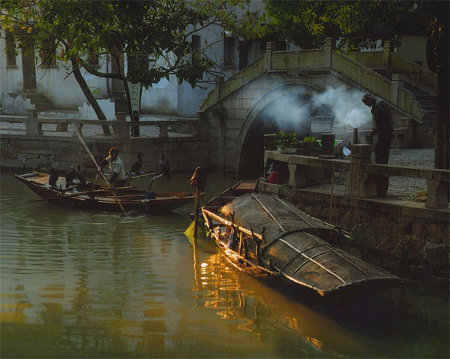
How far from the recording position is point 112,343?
838 cm

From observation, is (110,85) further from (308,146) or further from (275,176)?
(308,146)

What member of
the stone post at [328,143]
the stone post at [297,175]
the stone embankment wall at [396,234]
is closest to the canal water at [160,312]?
the stone embankment wall at [396,234]

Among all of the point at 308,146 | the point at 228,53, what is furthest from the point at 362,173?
the point at 228,53

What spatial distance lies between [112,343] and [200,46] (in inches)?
964

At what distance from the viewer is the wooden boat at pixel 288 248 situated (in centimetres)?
862

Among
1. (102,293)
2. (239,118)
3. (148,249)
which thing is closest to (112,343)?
(102,293)

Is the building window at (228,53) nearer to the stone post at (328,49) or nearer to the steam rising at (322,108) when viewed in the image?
the steam rising at (322,108)

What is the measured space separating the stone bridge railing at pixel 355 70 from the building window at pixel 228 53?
266 inches

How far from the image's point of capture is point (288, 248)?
32.0ft

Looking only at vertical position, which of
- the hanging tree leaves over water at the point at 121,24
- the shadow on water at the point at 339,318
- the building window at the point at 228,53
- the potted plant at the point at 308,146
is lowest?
the shadow on water at the point at 339,318

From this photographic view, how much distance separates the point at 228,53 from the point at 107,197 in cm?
1710

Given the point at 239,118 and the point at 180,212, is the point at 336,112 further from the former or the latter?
the point at 180,212

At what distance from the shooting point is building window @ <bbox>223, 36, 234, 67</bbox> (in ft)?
103

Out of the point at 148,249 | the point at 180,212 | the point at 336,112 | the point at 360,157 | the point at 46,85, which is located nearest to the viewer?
the point at 360,157
